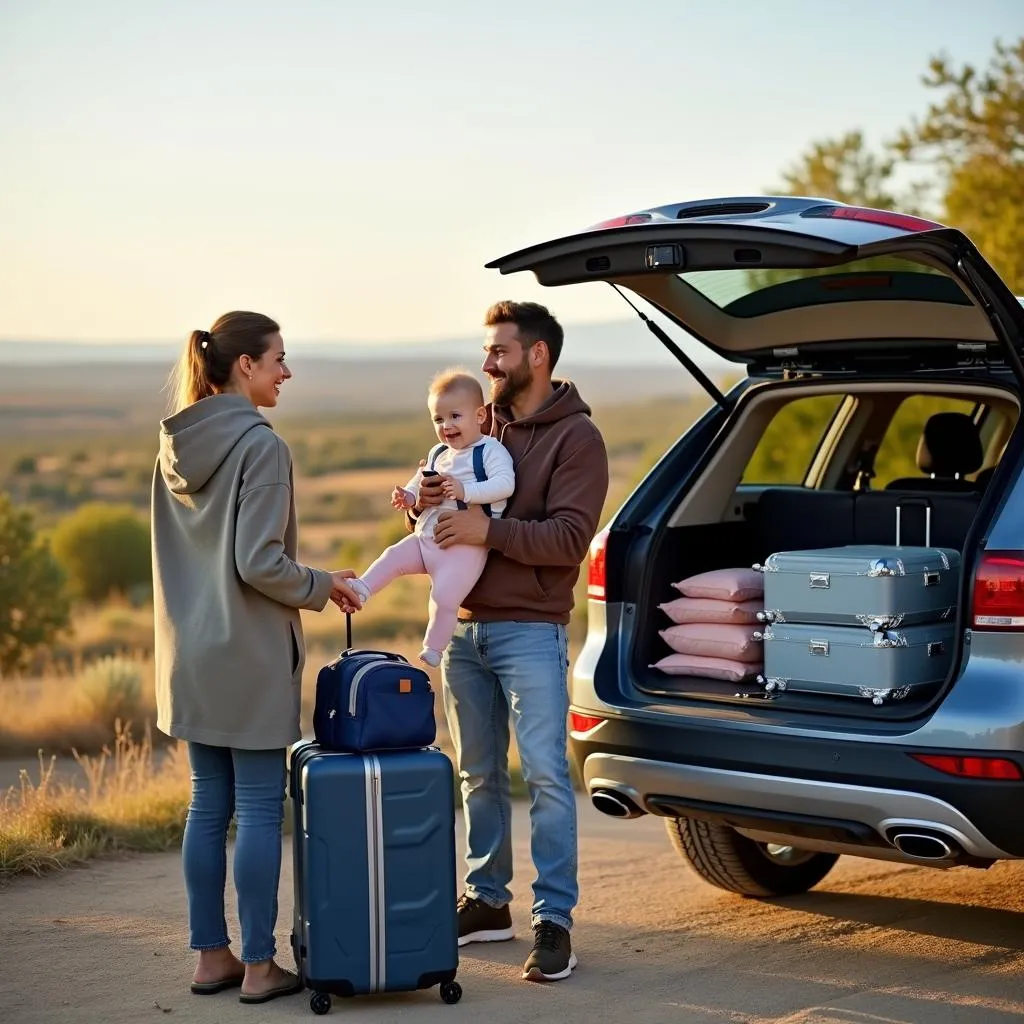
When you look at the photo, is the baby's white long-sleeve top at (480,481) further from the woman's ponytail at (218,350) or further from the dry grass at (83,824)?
the dry grass at (83,824)

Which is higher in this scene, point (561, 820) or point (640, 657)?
point (640, 657)

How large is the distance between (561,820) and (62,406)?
77.8 metres

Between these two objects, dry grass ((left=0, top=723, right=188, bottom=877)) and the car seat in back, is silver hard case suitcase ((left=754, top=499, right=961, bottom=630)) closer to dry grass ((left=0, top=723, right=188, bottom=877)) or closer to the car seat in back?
the car seat in back

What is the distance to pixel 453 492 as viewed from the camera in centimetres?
491

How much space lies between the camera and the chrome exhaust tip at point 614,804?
5.03m

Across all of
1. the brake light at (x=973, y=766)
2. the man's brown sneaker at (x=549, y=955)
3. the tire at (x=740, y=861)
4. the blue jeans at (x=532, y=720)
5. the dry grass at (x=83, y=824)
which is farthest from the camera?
the dry grass at (x=83, y=824)

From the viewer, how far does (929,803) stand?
14.3 ft

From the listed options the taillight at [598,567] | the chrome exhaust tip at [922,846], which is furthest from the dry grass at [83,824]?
the chrome exhaust tip at [922,846]

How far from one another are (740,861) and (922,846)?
132cm

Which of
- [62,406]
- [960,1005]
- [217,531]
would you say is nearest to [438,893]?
[217,531]

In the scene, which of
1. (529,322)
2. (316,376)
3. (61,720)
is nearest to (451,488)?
(529,322)

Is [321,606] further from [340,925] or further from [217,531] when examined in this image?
[340,925]

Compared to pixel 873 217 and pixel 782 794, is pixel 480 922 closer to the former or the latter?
pixel 782 794

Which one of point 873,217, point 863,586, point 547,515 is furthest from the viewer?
point 547,515
